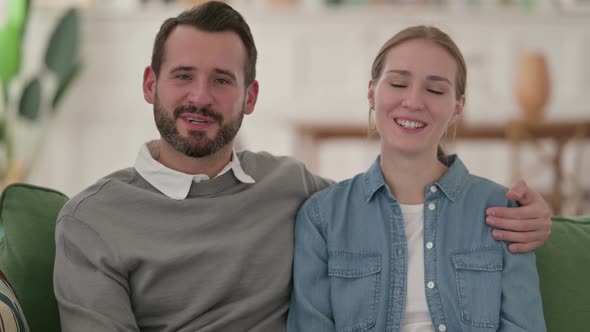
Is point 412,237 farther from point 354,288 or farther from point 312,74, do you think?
point 312,74

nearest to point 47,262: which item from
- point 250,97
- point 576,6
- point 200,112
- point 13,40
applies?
point 200,112

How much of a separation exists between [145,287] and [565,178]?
14.1 feet

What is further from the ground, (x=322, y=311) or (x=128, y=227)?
(x=128, y=227)

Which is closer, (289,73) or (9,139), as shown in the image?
(9,139)

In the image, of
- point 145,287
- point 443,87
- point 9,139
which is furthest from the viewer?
point 9,139

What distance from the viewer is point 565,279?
1513 millimetres

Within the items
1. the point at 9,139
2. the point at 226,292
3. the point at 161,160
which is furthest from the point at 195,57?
the point at 9,139

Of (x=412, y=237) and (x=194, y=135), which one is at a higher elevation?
(x=194, y=135)

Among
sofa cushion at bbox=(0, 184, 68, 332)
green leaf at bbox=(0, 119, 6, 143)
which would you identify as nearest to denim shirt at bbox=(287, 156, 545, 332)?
sofa cushion at bbox=(0, 184, 68, 332)

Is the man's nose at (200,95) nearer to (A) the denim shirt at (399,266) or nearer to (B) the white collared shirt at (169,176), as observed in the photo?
(B) the white collared shirt at (169,176)

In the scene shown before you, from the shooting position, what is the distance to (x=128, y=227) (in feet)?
4.63

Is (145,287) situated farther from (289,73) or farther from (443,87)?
(289,73)

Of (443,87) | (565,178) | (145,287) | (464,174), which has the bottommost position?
(565,178)

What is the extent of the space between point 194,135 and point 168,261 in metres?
0.26
